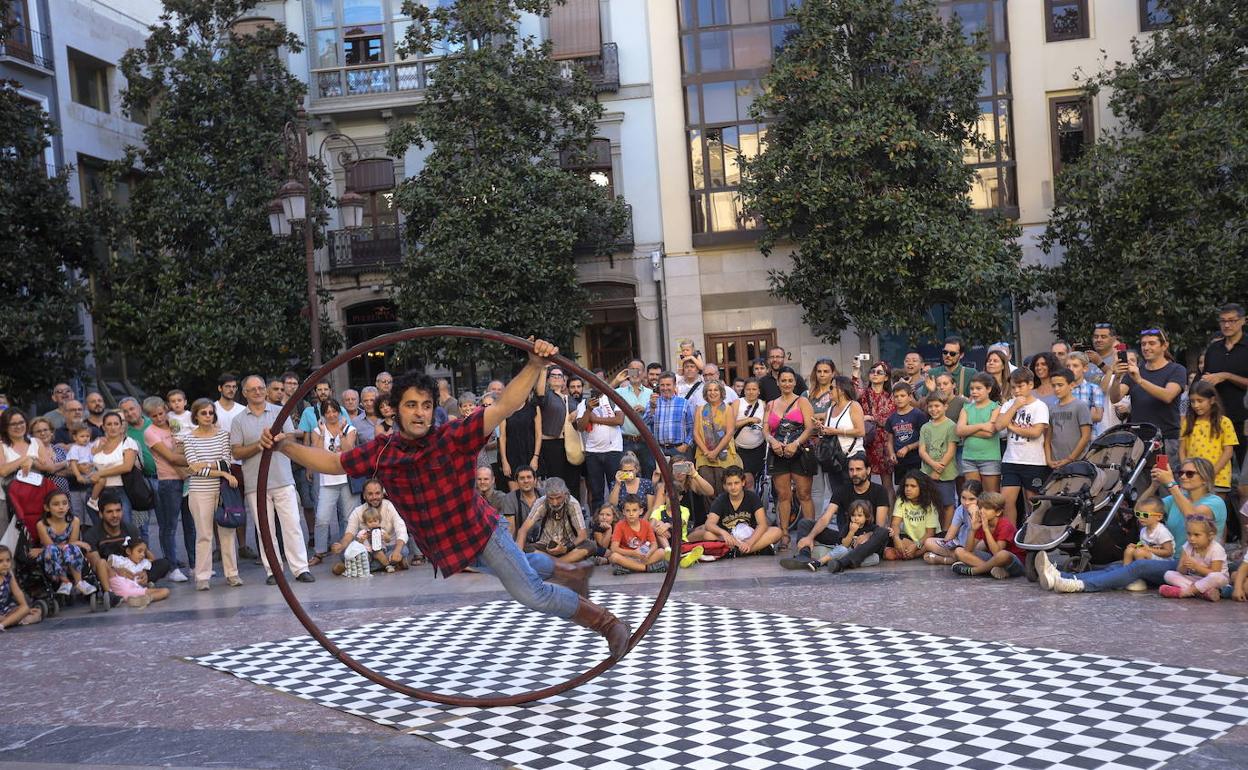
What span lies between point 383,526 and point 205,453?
5.36 ft

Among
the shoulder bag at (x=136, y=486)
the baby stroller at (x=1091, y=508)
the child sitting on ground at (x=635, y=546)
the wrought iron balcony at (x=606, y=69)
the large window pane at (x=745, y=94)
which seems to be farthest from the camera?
the wrought iron balcony at (x=606, y=69)

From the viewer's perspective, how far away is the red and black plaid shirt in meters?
5.43

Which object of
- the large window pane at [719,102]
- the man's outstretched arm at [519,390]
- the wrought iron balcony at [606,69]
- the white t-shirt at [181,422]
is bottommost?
the white t-shirt at [181,422]

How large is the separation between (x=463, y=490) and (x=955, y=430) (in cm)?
536

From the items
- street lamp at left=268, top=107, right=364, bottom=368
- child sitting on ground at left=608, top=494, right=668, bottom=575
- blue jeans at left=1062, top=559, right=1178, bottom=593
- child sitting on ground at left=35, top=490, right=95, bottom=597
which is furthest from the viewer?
street lamp at left=268, top=107, right=364, bottom=368

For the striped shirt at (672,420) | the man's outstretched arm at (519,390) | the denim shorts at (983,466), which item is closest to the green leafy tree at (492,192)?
the striped shirt at (672,420)

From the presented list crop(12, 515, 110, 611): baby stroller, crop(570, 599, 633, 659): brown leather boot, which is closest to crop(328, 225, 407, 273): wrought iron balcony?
crop(12, 515, 110, 611): baby stroller

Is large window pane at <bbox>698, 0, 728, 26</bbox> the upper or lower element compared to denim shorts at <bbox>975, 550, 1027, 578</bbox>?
upper

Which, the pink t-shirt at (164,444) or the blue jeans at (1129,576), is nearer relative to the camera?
the blue jeans at (1129,576)

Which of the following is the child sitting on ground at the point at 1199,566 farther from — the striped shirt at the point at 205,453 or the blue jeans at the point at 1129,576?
the striped shirt at the point at 205,453

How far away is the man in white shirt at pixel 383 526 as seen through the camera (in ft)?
33.9

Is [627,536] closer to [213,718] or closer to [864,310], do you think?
[213,718]

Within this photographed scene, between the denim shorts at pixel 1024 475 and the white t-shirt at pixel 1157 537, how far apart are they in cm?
109

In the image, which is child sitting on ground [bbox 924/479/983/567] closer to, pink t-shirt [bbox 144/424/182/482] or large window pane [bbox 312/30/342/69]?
pink t-shirt [bbox 144/424/182/482]
